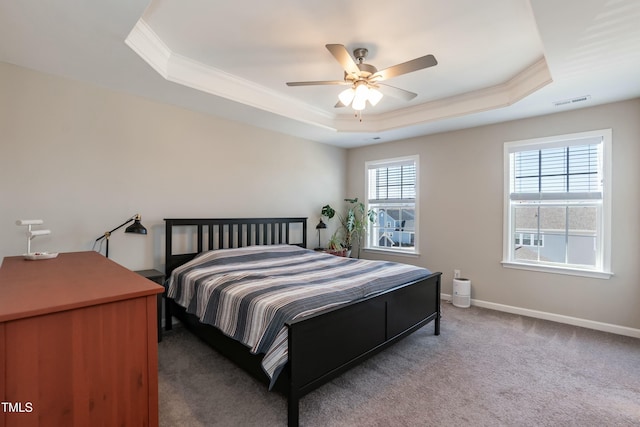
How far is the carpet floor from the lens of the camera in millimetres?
1915

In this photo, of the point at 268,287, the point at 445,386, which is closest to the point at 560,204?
the point at 445,386

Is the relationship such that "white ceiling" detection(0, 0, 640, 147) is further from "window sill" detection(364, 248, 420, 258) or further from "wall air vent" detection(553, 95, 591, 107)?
"window sill" detection(364, 248, 420, 258)

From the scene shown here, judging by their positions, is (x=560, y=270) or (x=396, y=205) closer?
(x=560, y=270)

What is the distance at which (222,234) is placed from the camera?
379cm

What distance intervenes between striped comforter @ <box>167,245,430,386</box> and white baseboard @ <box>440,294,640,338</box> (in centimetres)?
158

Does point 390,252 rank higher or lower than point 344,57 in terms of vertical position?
lower

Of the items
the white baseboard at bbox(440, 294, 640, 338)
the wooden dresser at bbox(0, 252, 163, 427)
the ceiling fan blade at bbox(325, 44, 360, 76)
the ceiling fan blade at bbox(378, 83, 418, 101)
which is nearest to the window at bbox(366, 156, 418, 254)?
the white baseboard at bbox(440, 294, 640, 338)

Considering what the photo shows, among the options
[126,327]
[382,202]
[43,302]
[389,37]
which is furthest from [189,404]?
[382,202]

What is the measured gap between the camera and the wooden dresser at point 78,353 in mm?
954

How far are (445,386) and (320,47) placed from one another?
115 inches

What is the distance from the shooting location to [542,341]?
3.02m

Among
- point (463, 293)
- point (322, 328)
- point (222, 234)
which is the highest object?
point (222, 234)

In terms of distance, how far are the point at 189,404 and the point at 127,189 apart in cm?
221

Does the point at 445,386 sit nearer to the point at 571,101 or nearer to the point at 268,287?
the point at 268,287
